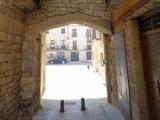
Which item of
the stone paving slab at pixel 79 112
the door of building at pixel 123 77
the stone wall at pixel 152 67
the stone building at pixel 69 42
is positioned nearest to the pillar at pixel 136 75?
the stone wall at pixel 152 67

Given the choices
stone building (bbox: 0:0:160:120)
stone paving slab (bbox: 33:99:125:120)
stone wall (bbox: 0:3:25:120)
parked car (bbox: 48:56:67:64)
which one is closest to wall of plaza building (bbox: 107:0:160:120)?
stone building (bbox: 0:0:160:120)

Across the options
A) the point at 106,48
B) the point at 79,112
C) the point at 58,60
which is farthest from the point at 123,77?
the point at 58,60

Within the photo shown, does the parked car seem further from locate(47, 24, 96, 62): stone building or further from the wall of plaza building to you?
the wall of plaza building

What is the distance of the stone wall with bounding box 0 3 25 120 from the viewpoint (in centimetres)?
374

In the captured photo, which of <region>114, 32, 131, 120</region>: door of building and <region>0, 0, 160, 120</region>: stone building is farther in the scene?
<region>114, 32, 131, 120</region>: door of building

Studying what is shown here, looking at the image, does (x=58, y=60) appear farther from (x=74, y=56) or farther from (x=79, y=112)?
(x=79, y=112)

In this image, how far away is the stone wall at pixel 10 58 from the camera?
12.3ft

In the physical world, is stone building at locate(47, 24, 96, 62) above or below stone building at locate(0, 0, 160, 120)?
above

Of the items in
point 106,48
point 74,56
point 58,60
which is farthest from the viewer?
point 74,56

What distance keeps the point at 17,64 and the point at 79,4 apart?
9.17 feet

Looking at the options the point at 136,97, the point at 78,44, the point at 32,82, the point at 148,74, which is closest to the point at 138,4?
the point at 148,74

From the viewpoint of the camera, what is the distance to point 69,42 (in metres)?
36.0

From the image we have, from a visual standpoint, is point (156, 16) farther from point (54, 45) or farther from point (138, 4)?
point (54, 45)

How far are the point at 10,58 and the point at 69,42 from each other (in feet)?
105
